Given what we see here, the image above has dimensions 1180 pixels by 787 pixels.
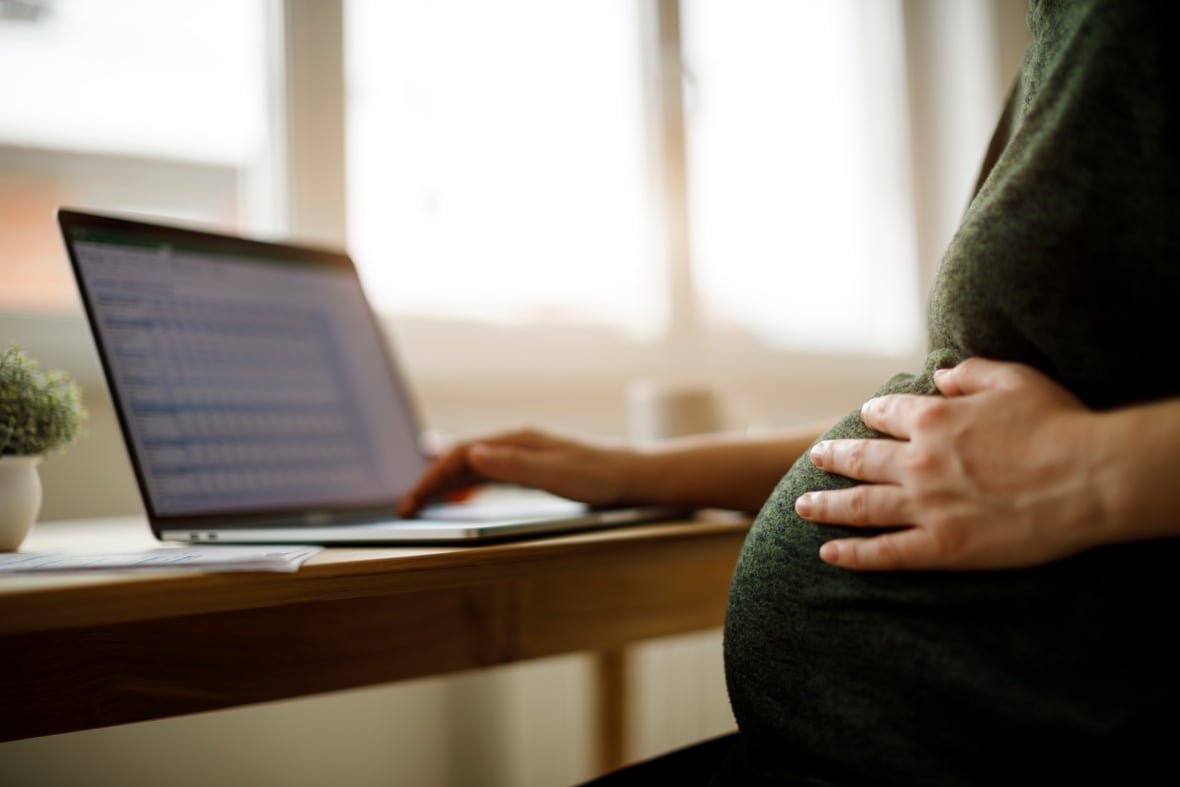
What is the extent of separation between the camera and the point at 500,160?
1708mm

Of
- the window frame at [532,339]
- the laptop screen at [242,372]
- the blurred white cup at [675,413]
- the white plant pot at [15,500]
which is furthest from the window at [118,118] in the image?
the blurred white cup at [675,413]

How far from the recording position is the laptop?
669 millimetres

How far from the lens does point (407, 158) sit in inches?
61.8

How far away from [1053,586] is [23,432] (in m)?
0.67

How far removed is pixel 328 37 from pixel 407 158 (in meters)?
0.25

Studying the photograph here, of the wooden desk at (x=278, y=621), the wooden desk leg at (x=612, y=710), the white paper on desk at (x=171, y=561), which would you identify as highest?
the white paper on desk at (x=171, y=561)

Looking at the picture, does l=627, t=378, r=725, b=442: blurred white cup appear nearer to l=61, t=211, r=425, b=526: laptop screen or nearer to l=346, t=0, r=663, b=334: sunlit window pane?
l=61, t=211, r=425, b=526: laptop screen

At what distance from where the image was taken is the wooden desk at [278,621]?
0.45 metres

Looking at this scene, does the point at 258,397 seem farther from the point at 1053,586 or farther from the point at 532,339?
the point at 532,339

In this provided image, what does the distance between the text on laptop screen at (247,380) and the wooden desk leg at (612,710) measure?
60 cm

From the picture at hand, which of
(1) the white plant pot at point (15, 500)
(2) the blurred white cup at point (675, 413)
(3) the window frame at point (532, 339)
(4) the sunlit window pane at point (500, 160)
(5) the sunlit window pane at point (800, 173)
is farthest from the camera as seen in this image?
(5) the sunlit window pane at point (800, 173)

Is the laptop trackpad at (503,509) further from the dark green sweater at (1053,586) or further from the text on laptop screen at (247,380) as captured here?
the dark green sweater at (1053,586)

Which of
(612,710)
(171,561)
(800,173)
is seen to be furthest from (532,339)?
(171,561)

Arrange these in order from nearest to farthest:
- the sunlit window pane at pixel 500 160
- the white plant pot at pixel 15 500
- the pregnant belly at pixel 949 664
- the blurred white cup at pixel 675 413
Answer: the pregnant belly at pixel 949 664 → the white plant pot at pixel 15 500 → the blurred white cup at pixel 675 413 → the sunlit window pane at pixel 500 160
